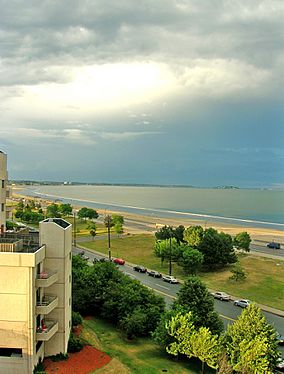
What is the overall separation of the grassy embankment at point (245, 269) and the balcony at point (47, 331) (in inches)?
1163

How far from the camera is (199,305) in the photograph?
120 feet

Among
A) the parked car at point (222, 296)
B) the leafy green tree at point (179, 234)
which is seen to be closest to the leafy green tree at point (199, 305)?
the parked car at point (222, 296)

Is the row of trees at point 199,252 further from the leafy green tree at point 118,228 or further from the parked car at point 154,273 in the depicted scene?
the leafy green tree at point 118,228

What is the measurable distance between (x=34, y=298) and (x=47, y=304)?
1743mm

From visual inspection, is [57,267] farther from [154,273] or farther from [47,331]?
[154,273]

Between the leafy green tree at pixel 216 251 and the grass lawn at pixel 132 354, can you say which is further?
the leafy green tree at pixel 216 251

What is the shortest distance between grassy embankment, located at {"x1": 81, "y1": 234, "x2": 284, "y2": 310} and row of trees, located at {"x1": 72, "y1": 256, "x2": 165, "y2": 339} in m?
17.4

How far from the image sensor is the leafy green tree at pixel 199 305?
35094 mm

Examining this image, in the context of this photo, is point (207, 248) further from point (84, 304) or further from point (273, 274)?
point (84, 304)

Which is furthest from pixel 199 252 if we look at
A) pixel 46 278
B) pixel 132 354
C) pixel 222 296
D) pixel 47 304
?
pixel 46 278

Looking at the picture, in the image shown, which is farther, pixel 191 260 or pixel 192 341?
pixel 191 260

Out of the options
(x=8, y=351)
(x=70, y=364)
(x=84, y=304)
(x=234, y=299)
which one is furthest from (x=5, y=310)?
(x=234, y=299)

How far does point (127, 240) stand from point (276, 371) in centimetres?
6423

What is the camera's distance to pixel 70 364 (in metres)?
29.2
